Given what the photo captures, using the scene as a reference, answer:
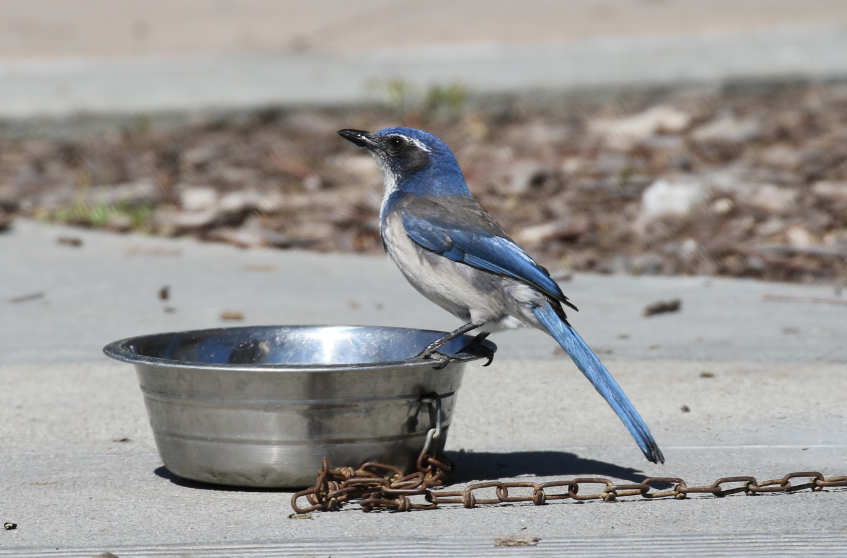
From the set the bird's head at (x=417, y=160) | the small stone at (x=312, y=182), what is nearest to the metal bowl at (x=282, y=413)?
the bird's head at (x=417, y=160)

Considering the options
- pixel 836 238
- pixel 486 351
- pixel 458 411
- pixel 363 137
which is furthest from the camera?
pixel 836 238

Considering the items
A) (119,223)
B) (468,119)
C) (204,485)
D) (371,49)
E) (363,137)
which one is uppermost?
(371,49)

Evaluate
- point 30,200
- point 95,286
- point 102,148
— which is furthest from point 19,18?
point 95,286

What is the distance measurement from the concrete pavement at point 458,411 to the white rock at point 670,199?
1137 millimetres

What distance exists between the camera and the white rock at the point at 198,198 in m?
9.31

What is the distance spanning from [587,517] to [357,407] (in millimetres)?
863

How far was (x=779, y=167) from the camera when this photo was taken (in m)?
9.13

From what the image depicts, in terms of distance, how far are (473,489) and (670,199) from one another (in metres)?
5.10

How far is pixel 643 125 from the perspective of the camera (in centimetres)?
1059

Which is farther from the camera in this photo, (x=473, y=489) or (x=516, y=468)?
(x=516, y=468)

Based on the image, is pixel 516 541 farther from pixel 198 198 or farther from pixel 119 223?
pixel 198 198

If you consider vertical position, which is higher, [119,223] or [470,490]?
[119,223]

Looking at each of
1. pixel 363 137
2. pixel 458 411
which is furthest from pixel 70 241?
pixel 458 411

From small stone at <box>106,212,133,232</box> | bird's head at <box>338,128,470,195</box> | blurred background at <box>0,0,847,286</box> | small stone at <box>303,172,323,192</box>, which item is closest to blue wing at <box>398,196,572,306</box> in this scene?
bird's head at <box>338,128,470,195</box>
